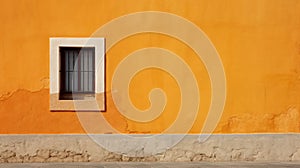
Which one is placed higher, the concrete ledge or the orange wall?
the orange wall

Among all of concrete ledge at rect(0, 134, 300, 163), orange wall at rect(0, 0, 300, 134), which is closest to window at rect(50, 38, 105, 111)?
orange wall at rect(0, 0, 300, 134)

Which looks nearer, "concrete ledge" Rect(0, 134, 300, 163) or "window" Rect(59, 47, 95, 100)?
"concrete ledge" Rect(0, 134, 300, 163)

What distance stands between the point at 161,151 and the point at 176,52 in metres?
1.75

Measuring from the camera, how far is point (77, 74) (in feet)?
29.1

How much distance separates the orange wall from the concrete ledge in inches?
6.1

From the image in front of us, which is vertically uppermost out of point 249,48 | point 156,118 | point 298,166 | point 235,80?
point 249,48

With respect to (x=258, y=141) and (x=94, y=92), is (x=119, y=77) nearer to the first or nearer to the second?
(x=94, y=92)

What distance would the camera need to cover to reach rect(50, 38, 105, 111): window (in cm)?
863

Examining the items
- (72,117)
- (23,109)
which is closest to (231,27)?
(72,117)

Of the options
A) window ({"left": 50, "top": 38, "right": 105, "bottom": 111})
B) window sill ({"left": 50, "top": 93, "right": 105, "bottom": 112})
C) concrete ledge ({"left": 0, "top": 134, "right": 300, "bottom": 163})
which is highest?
window ({"left": 50, "top": 38, "right": 105, "bottom": 111})

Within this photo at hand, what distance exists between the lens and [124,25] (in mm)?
8680

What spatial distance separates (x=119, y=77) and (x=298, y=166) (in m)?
3.41

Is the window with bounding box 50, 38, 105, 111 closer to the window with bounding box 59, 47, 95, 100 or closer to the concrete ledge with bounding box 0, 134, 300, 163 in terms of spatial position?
the window with bounding box 59, 47, 95, 100

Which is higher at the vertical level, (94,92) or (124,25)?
(124,25)
